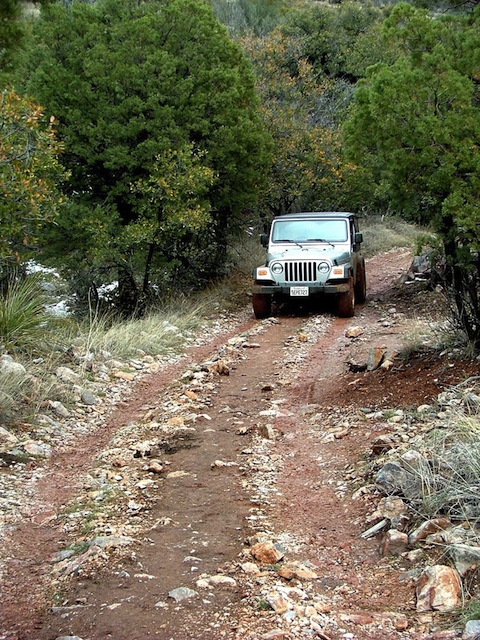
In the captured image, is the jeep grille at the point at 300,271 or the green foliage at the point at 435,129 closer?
the green foliage at the point at 435,129

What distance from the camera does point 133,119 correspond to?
529 inches

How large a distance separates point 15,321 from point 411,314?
7389 millimetres

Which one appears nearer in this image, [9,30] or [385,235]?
[9,30]

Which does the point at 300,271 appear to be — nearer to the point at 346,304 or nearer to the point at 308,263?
the point at 308,263

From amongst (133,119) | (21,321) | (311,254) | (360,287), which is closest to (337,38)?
(360,287)

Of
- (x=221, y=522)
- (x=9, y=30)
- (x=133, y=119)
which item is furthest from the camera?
(x=133, y=119)

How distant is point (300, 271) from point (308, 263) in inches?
8.4

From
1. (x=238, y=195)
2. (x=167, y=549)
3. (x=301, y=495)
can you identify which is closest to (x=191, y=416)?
(x=301, y=495)

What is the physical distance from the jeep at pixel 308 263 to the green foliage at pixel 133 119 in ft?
5.11

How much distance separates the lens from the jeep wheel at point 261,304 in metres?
14.0

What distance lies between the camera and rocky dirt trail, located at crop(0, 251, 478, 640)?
3.60 m

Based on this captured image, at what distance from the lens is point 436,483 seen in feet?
15.0

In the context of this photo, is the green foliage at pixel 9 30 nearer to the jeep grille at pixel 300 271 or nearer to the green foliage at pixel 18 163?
the green foliage at pixel 18 163

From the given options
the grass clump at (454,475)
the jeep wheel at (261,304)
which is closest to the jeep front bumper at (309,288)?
the jeep wheel at (261,304)
